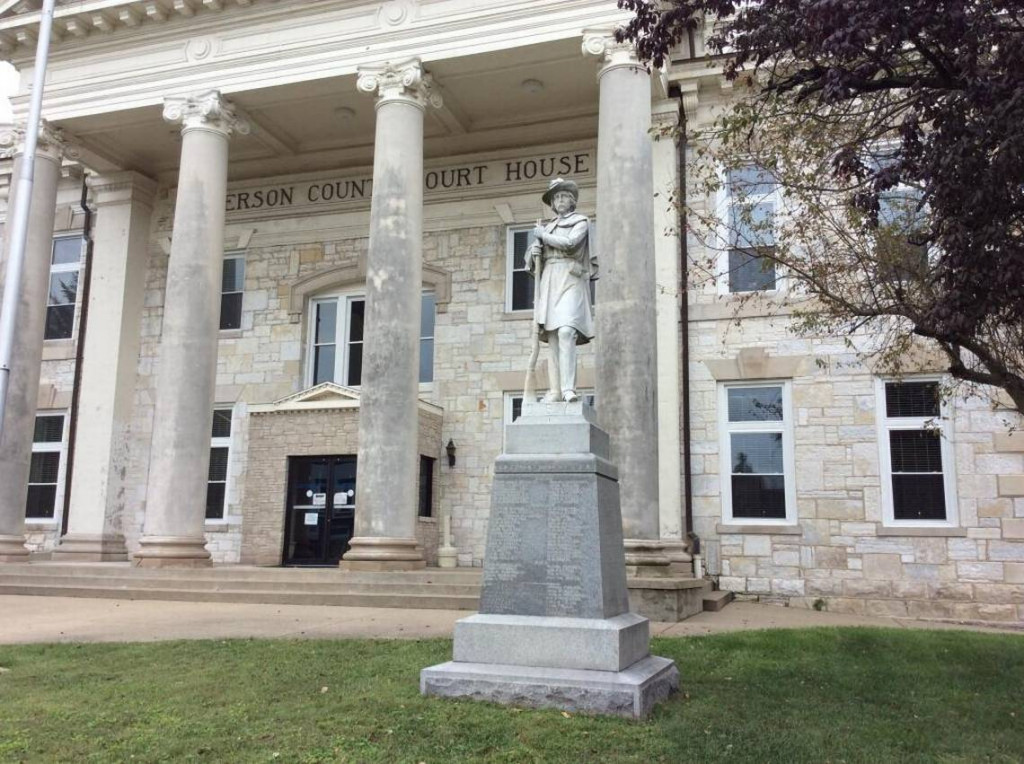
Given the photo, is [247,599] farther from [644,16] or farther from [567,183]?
[644,16]

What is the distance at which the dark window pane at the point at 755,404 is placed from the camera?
16375 millimetres

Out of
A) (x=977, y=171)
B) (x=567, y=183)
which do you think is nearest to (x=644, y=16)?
(x=567, y=183)

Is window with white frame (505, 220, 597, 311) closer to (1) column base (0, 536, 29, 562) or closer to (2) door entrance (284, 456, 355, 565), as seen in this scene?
(2) door entrance (284, 456, 355, 565)

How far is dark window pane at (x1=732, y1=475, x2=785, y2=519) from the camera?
630 inches

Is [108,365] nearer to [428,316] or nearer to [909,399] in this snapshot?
[428,316]

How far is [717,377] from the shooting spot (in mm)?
16500

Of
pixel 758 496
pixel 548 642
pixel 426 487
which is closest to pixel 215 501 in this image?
pixel 426 487

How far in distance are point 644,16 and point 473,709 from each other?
5.51 metres

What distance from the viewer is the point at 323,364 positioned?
66.7 ft

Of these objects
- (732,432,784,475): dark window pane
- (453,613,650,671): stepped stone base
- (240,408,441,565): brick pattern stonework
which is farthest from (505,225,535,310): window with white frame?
(453,613,650,671): stepped stone base

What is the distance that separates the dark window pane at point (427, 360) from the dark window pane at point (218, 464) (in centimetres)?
489

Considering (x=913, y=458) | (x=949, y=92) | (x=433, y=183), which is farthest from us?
(x=433, y=183)

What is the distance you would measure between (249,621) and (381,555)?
2.97m

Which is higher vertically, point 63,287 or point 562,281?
point 63,287
